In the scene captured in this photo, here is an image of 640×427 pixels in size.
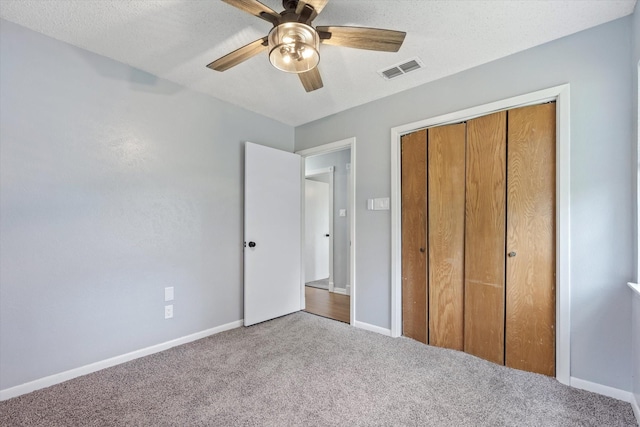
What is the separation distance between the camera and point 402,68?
8.08 ft

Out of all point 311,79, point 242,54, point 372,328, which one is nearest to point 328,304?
point 372,328

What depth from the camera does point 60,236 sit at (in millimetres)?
2086

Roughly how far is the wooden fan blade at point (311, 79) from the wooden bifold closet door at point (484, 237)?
3.80 ft

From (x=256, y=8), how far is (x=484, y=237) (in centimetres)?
224

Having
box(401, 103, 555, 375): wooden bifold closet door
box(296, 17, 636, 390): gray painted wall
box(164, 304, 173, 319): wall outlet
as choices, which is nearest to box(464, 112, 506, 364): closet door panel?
box(401, 103, 555, 375): wooden bifold closet door

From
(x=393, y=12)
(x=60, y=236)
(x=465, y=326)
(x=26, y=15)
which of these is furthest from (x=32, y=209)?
(x=465, y=326)

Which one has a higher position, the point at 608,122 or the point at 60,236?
the point at 608,122

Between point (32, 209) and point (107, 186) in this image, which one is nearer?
point (32, 209)

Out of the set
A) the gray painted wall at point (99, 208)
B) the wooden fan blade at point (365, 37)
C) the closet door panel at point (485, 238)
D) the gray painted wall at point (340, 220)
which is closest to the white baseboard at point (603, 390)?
the closet door panel at point (485, 238)

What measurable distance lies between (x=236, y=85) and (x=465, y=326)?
297cm

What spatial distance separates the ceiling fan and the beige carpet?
205 centimetres

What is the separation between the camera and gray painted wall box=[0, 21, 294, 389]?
1.93 metres

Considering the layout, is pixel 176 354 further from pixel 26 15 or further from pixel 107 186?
pixel 26 15

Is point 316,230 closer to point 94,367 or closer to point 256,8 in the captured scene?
point 94,367
